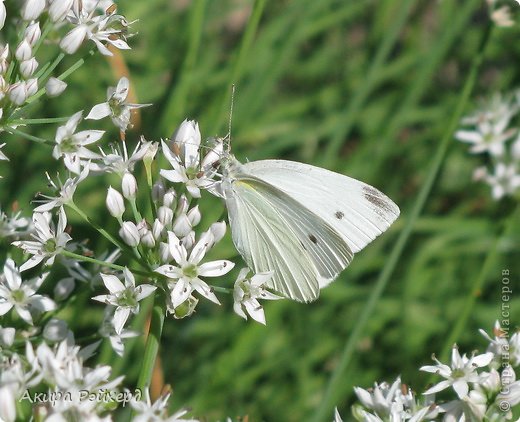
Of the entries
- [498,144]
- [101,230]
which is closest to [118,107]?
[101,230]

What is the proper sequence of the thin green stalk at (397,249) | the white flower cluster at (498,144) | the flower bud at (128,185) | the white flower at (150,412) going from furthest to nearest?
the white flower cluster at (498,144), the thin green stalk at (397,249), the flower bud at (128,185), the white flower at (150,412)

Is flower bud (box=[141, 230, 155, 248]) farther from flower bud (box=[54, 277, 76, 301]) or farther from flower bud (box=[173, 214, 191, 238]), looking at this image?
flower bud (box=[54, 277, 76, 301])

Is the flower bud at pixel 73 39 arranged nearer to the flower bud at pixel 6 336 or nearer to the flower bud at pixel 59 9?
the flower bud at pixel 59 9

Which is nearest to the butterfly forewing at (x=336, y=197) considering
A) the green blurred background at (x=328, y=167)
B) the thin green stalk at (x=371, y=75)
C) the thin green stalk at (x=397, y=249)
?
the thin green stalk at (x=397, y=249)

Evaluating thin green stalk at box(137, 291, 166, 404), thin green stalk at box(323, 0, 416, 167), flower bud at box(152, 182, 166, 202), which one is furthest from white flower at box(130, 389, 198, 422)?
thin green stalk at box(323, 0, 416, 167)

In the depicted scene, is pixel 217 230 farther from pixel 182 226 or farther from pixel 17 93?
pixel 17 93

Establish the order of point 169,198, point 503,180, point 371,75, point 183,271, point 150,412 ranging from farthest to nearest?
point 503,180 → point 371,75 → point 169,198 → point 183,271 → point 150,412
